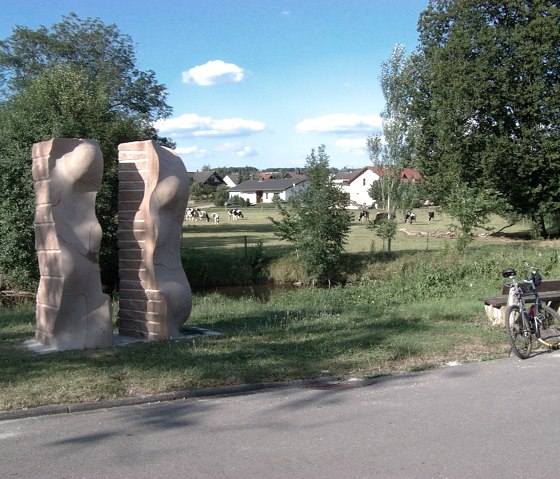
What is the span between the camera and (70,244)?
1004 cm

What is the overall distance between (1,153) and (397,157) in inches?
1254

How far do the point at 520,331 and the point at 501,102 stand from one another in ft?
88.6

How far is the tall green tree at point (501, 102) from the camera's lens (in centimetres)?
3312

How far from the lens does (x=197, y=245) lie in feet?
117

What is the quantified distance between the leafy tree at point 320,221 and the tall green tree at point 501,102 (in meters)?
9.37

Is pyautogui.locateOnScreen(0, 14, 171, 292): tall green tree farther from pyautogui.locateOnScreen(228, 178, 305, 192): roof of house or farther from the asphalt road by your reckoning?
pyautogui.locateOnScreen(228, 178, 305, 192): roof of house

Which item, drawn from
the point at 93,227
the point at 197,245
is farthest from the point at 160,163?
the point at 197,245

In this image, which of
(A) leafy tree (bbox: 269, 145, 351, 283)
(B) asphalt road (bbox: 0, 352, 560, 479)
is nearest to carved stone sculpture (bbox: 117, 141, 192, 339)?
(B) asphalt road (bbox: 0, 352, 560, 479)

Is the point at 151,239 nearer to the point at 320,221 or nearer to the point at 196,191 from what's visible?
the point at 320,221

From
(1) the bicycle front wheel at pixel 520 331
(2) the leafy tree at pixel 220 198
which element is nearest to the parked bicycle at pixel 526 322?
(1) the bicycle front wheel at pixel 520 331

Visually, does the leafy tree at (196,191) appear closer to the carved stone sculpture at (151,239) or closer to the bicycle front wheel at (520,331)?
the carved stone sculpture at (151,239)

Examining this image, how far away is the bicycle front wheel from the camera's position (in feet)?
31.6

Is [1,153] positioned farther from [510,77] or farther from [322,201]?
[510,77]

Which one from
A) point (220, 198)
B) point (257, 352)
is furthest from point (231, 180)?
point (257, 352)
